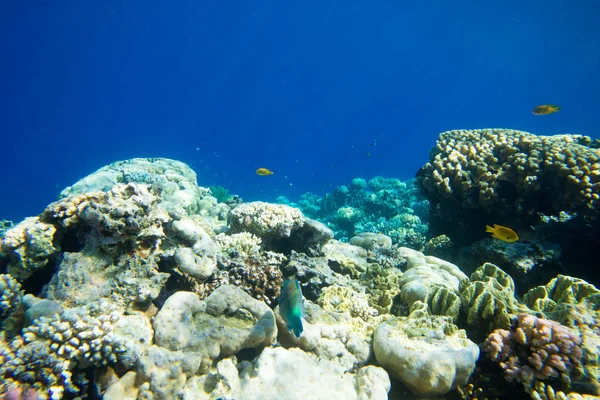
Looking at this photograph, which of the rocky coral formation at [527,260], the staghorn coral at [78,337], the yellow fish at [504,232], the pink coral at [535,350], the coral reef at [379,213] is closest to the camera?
the staghorn coral at [78,337]

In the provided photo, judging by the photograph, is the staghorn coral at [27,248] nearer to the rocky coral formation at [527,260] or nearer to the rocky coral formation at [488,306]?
the rocky coral formation at [488,306]

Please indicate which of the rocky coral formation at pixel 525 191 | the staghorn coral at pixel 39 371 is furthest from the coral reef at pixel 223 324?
the rocky coral formation at pixel 525 191

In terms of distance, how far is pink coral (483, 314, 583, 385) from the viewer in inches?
123

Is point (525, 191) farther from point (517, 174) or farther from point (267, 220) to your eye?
point (267, 220)

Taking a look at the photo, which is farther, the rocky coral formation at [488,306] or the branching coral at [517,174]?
the branching coral at [517,174]

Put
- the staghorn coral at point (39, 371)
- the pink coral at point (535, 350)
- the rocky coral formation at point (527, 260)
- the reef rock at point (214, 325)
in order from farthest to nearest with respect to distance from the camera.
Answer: the rocky coral formation at point (527, 260) < the pink coral at point (535, 350) < the reef rock at point (214, 325) < the staghorn coral at point (39, 371)

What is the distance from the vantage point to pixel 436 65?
4769 inches

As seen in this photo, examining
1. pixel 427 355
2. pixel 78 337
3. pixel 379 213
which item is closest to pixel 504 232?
Result: pixel 427 355

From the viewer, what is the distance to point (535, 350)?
3273mm

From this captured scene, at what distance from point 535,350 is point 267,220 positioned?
15.5 ft

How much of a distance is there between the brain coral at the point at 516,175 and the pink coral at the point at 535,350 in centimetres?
403

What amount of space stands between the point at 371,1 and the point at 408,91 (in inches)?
2813

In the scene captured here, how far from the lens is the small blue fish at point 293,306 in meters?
2.62

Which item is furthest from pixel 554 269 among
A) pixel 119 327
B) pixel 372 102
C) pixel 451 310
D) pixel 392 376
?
pixel 372 102
